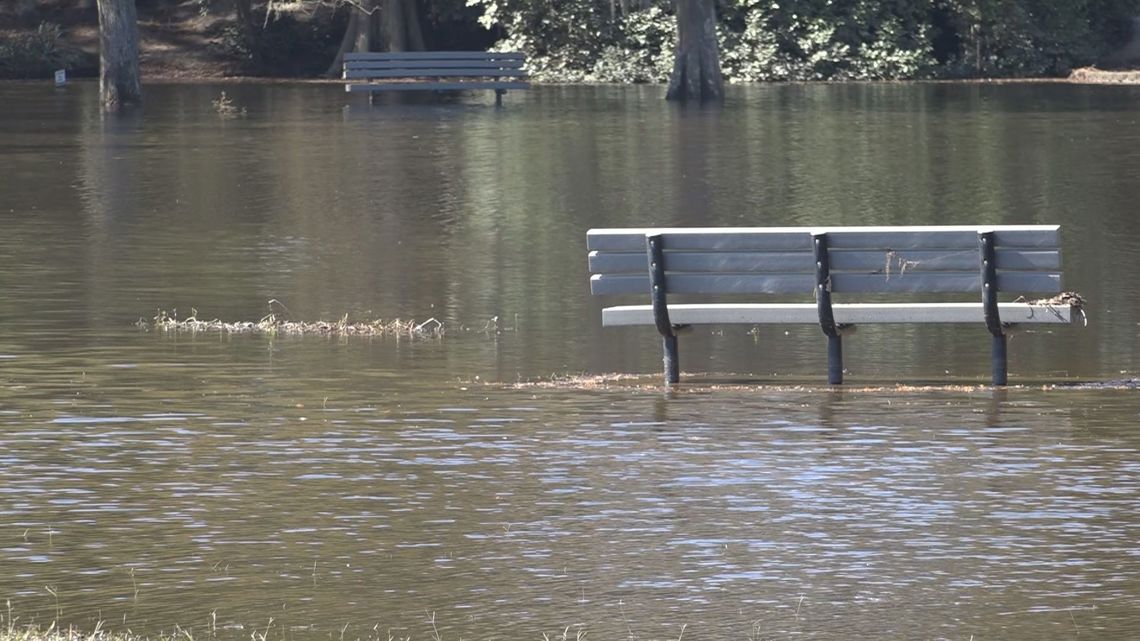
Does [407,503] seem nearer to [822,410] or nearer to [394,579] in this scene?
[394,579]

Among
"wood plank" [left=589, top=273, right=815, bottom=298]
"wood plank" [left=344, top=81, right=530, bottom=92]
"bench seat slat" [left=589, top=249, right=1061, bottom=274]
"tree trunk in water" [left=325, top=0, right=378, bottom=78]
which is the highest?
"tree trunk in water" [left=325, top=0, right=378, bottom=78]

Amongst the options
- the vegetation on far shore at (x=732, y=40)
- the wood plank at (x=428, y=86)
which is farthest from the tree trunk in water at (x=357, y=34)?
the wood plank at (x=428, y=86)

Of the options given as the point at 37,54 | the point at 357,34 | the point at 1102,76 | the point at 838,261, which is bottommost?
the point at 838,261

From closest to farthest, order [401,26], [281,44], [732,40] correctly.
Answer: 1. [732,40]
2. [401,26]
3. [281,44]

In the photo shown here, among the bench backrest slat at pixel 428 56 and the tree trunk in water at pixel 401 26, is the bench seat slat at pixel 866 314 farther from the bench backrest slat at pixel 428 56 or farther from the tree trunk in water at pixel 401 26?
the tree trunk in water at pixel 401 26

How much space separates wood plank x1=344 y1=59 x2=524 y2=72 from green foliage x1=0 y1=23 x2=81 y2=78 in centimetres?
1277

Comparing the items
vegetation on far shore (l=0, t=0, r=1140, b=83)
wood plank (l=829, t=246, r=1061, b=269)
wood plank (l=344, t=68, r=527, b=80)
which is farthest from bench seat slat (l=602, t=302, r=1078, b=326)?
vegetation on far shore (l=0, t=0, r=1140, b=83)

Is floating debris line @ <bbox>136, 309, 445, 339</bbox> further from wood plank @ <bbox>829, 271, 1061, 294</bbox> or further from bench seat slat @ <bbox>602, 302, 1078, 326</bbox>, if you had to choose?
wood plank @ <bbox>829, 271, 1061, 294</bbox>

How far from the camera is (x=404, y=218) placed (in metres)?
23.0

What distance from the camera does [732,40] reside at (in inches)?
2247

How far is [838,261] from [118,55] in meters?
31.7

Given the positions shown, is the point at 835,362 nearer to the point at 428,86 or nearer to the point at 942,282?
the point at 942,282

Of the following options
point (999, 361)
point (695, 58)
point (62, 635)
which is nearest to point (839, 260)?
point (999, 361)

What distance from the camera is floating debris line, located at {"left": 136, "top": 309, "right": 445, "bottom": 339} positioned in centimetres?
1473
